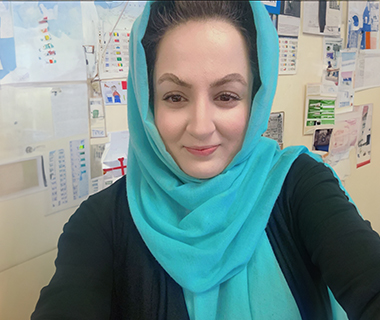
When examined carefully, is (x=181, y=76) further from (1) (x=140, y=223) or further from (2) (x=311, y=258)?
(2) (x=311, y=258)

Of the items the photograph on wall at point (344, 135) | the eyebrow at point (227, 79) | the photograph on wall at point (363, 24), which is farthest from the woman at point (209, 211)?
the photograph on wall at point (363, 24)

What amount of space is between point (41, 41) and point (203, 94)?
0.46m

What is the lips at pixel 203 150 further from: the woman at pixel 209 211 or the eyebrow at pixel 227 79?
the eyebrow at pixel 227 79

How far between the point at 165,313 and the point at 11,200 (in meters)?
0.47

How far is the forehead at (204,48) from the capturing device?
54 centimetres

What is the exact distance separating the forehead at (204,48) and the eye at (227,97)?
42 mm

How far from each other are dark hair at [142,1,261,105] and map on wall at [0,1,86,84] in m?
0.30

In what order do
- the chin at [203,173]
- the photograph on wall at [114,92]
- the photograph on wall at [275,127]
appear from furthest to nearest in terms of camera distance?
the photograph on wall at [275,127] → the photograph on wall at [114,92] → the chin at [203,173]

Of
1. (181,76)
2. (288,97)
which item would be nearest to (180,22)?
(181,76)

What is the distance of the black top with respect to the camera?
0.50 metres

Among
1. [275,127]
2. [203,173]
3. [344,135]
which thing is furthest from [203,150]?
[344,135]

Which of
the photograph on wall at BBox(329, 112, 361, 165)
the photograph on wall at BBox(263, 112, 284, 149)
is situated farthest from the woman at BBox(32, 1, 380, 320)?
the photograph on wall at BBox(329, 112, 361, 165)

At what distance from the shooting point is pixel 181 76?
1.81 ft

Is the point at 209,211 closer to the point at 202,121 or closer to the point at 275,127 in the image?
the point at 202,121
